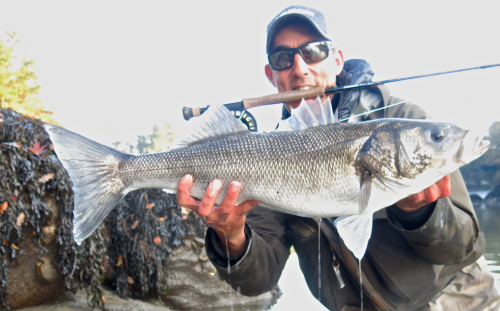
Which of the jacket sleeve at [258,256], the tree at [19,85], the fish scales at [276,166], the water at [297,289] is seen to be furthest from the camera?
the tree at [19,85]

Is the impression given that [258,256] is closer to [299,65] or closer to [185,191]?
[185,191]

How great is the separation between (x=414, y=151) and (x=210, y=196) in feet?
3.85

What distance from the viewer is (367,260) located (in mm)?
2496

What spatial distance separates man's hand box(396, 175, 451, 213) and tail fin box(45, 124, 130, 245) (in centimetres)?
171

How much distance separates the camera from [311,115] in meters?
2.19

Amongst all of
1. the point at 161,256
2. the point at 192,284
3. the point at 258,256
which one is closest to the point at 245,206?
the point at 258,256

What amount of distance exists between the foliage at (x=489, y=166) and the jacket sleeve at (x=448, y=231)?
32.7 metres

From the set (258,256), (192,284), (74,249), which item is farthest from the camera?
(192,284)

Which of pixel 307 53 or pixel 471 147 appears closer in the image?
pixel 471 147

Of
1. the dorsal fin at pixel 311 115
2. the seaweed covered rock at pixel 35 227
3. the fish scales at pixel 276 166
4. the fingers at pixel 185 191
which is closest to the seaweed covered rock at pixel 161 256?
the seaweed covered rock at pixel 35 227

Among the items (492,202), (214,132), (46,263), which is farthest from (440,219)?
(492,202)

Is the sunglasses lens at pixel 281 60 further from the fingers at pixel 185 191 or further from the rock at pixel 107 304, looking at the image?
the rock at pixel 107 304

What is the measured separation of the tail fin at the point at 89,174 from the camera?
200 centimetres

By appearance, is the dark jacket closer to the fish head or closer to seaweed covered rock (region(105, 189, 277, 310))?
the fish head
